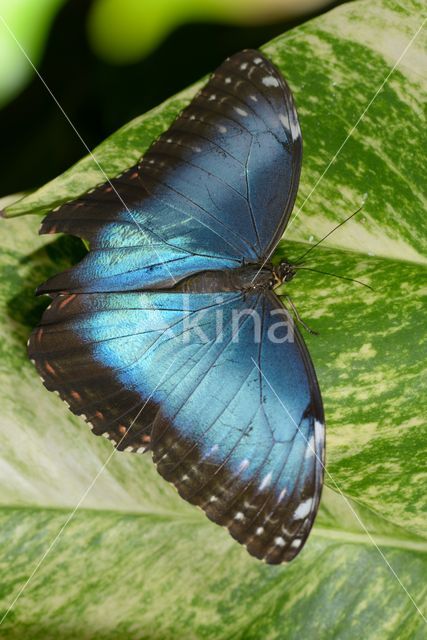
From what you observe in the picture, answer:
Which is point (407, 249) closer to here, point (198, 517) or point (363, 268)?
point (363, 268)

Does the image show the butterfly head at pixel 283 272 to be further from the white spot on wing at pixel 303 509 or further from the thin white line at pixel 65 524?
the white spot on wing at pixel 303 509

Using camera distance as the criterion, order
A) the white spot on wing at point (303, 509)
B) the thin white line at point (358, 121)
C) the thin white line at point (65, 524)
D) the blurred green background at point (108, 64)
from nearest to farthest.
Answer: the white spot on wing at point (303, 509)
the thin white line at point (65, 524)
the thin white line at point (358, 121)
the blurred green background at point (108, 64)

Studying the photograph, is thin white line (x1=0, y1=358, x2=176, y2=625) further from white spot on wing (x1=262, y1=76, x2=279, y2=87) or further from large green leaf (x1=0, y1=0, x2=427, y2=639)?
white spot on wing (x1=262, y1=76, x2=279, y2=87)

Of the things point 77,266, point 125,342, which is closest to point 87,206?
point 77,266

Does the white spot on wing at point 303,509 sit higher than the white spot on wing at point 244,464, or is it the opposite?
the white spot on wing at point 244,464

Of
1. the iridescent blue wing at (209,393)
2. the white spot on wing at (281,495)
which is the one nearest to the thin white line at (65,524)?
the iridescent blue wing at (209,393)

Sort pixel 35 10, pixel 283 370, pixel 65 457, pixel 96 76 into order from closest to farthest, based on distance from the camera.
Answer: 1. pixel 283 370
2. pixel 65 457
3. pixel 35 10
4. pixel 96 76

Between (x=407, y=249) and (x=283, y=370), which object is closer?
(x=283, y=370)

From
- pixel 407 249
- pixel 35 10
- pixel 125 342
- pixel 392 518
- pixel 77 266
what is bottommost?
pixel 392 518
